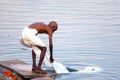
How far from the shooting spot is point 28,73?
1134cm

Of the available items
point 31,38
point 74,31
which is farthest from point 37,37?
point 74,31

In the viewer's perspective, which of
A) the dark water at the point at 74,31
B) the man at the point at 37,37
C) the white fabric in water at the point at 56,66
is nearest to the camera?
the man at the point at 37,37

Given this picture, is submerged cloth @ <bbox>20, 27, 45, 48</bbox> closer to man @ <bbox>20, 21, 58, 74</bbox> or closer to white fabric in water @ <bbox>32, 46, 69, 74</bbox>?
man @ <bbox>20, 21, 58, 74</bbox>

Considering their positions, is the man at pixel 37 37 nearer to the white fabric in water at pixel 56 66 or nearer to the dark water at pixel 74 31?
the white fabric in water at pixel 56 66

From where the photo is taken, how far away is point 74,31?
1841 cm

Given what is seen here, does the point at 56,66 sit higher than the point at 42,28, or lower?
lower

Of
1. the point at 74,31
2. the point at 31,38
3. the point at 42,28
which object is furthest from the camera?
the point at 74,31

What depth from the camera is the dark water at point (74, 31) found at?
14.1 m

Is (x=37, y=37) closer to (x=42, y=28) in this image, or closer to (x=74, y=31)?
(x=42, y=28)

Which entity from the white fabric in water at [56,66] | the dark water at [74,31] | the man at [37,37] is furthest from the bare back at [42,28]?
the dark water at [74,31]

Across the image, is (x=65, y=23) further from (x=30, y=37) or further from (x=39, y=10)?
(x=30, y=37)

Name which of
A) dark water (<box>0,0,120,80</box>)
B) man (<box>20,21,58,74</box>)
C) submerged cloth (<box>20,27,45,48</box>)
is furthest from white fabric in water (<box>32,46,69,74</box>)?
submerged cloth (<box>20,27,45,48</box>)

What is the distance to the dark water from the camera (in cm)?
1409

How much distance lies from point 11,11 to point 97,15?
4300mm
